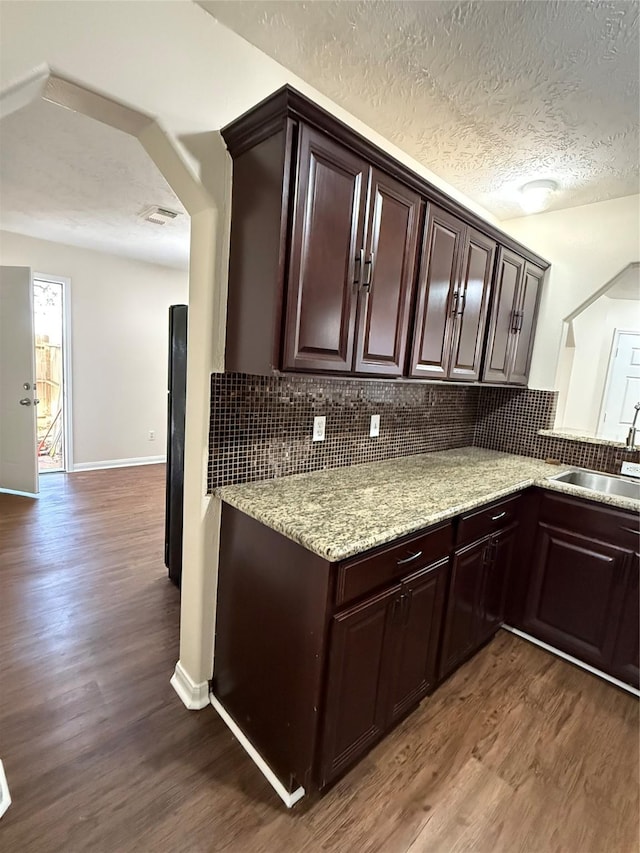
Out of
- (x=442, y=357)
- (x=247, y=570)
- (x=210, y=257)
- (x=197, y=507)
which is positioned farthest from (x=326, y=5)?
(x=247, y=570)

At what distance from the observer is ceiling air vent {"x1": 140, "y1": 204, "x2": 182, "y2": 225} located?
125 inches

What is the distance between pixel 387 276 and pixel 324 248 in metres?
0.36

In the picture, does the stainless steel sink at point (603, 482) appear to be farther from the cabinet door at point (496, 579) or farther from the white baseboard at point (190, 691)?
the white baseboard at point (190, 691)

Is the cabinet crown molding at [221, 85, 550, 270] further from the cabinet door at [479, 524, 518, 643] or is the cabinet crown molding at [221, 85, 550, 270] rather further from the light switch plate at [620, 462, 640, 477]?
the light switch plate at [620, 462, 640, 477]

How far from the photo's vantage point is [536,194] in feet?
7.95

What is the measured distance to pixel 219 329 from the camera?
153 cm

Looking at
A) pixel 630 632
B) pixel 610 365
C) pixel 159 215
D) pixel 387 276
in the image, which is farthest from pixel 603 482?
pixel 159 215

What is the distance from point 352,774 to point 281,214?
1.96 meters

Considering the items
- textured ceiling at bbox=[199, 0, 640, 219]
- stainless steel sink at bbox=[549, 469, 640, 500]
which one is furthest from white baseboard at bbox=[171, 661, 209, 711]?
textured ceiling at bbox=[199, 0, 640, 219]

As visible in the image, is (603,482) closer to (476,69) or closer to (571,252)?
(571,252)

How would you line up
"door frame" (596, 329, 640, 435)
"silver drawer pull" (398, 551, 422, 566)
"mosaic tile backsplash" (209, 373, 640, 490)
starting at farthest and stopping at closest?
"door frame" (596, 329, 640, 435), "mosaic tile backsplash" (209, 373, 640, 490), "silver drawer pull" (398, 551, 422, 566)

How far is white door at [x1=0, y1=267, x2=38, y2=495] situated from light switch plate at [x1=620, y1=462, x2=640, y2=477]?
4.78 metres

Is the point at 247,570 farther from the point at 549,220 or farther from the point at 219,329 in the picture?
the point at 549,220

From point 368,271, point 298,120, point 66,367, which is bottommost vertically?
point 66,367
